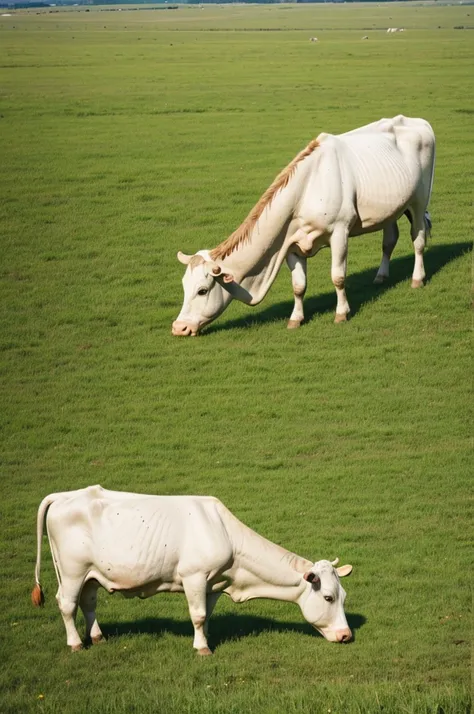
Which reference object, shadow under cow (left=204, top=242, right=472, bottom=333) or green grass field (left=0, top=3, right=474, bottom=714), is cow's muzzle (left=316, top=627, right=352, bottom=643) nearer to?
green grass field (left=0, top=3, right=474, bottom=714)

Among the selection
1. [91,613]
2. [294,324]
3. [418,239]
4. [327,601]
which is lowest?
[294,324]

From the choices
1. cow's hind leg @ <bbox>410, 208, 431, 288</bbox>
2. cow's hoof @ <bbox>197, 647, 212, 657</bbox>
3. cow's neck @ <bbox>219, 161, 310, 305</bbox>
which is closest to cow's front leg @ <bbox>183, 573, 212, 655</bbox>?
cow's hoof @ <bbox>197, 647, 212, 657</bbox>

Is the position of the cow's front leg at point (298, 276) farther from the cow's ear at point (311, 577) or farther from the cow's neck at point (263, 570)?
the cow's ear at point (311, 577)

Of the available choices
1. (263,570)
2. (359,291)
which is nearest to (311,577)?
(263,570)

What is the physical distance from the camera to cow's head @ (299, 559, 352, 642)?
31.7 ft

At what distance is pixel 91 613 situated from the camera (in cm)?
1003

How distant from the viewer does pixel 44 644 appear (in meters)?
10.1

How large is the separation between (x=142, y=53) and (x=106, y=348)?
168 ft

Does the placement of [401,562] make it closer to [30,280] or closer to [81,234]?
[30,280]

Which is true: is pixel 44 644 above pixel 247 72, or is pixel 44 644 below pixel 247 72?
above

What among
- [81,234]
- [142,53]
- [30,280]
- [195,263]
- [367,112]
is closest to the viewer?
[195,263]

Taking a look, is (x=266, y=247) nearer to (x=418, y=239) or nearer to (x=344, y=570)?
(x=418, y=239)

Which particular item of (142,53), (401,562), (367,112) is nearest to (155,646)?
(401,562)

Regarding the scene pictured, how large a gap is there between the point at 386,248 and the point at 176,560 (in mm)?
11116
